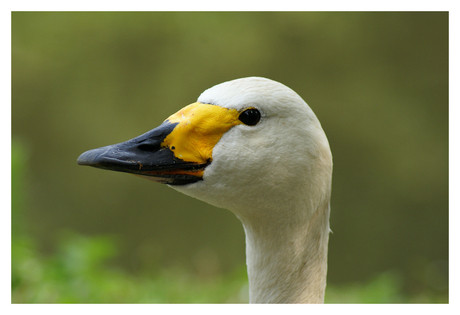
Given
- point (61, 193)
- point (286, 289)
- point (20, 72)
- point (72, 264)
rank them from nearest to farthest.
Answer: point (286, 289) → point (72, 264) → point (20, 72) → point (61, 193)

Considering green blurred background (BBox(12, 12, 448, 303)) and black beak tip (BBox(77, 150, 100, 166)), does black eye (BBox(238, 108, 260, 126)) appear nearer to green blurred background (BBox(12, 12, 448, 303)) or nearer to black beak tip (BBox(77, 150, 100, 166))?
black beak tip (BBox(77, 150, 100, 166))

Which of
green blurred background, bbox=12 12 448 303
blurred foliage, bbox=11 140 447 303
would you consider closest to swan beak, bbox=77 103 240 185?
blurred foliage, bbox=11 140 447 303

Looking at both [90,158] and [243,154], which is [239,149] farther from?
[90,158]

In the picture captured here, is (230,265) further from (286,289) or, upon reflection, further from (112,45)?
(286,289)

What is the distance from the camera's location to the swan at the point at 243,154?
1757 millimetres

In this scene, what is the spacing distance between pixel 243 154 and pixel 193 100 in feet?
17.0

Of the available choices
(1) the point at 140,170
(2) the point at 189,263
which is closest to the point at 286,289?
(1) the point at 140,170

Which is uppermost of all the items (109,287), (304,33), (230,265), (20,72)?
(304,33)

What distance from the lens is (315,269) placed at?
2.04 m

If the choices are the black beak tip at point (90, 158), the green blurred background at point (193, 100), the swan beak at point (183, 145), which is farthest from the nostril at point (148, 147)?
the green blurred background at point (193, 100)

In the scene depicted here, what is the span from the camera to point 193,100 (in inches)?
269

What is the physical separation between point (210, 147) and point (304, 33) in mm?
5572

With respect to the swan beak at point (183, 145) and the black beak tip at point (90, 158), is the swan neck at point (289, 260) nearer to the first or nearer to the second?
the swan beak at point (183, 145)

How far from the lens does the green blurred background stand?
6848mm
